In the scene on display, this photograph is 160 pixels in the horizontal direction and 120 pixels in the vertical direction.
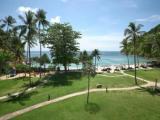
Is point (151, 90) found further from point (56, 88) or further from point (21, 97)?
point (21, 97)

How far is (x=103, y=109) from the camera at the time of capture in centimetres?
3825

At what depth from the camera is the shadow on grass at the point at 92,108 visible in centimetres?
3731

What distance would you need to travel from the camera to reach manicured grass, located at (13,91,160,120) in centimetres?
3547

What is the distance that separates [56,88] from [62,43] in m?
25.0

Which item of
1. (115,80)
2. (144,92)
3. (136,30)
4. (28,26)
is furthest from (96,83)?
A: (28,26)

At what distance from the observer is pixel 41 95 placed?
45375mm

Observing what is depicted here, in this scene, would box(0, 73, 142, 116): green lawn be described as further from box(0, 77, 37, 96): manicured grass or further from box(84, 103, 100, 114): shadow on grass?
box(84, 103, 100, 114): shadow on grass

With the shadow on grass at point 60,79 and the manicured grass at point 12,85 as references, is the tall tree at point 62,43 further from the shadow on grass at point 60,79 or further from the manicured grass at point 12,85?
the manicured grass at point 12,85

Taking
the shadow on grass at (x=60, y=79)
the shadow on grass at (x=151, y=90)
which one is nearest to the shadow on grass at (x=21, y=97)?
the shadow on grass at (x=60, y=79)

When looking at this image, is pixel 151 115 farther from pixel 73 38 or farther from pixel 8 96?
pixel 73 38

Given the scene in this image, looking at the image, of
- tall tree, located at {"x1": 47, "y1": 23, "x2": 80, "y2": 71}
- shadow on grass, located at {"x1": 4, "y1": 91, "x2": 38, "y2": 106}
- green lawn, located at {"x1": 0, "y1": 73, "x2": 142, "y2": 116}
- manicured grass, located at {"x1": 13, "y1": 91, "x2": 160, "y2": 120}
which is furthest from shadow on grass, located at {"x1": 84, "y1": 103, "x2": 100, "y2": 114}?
tall tree, located at {"x1": 47, "y1": 23, "x2": 80, "y2": 71}

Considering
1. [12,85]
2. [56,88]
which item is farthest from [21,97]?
[12,85]

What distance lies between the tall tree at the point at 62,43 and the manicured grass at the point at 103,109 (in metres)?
30.0

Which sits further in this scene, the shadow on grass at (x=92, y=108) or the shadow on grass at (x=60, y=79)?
the shadow on grass at (x=60, y=79)
